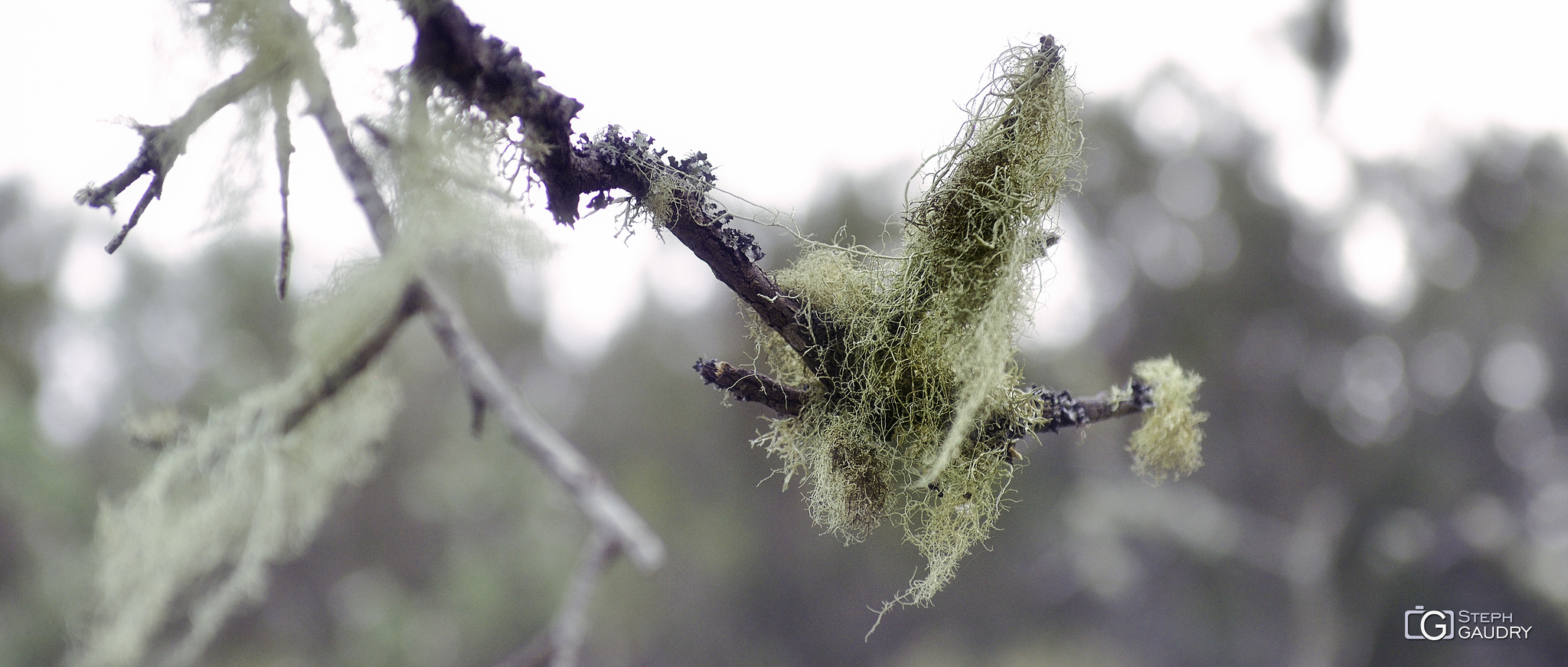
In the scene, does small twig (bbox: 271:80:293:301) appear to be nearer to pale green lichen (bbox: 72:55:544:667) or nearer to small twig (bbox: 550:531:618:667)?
pale green lichen (bbox: 72:55:544:667)

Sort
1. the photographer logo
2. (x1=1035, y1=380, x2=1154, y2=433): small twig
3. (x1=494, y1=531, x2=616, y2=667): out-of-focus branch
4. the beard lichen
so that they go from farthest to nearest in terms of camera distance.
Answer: the photographer logo, (x1=1035, y1=380, x2=1154, y2=433): small twig, the beard lichen, (x1=494, y1=531, x2=616, y2=667): out-of-focus branch

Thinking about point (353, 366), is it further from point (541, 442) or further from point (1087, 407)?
point (1087, 407)

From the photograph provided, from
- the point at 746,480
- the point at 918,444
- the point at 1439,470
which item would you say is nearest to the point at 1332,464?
the point at 1439,470

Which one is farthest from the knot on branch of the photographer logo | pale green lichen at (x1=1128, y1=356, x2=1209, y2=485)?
the photographer logo

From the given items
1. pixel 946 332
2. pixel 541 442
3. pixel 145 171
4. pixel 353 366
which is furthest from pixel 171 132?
pixel 946 332

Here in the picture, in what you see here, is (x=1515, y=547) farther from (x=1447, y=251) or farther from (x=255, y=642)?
(x=255, y=642)

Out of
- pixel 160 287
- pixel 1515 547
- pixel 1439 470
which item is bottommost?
pixel 1515 547
